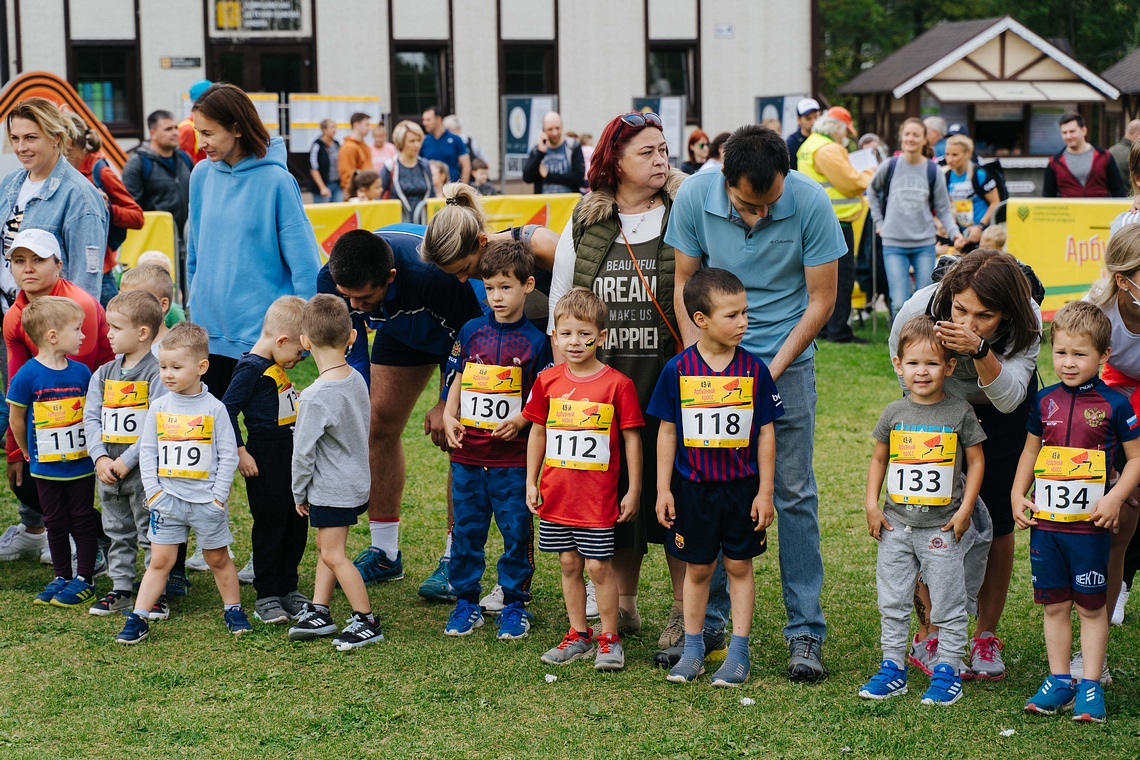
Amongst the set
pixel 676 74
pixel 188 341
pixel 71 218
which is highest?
pixel 676 74

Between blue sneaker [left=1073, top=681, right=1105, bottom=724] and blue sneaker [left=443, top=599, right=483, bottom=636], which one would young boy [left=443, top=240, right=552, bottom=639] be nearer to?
blue sneaker [left=443, top=599, right=483, bottom=636]

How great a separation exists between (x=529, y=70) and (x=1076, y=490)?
20991 mm

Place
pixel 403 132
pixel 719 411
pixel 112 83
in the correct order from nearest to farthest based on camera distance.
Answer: pixel 719 411 < pixel 403 132 < pixel 112 83

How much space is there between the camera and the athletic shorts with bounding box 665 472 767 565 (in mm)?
4457

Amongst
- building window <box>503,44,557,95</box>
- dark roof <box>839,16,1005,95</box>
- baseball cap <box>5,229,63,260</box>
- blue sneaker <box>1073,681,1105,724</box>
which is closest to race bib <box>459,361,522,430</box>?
baseball cap <box>5,229,63,260</box>

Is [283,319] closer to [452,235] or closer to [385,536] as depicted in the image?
[452,235]

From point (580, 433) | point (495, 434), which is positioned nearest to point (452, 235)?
point (495, 434)

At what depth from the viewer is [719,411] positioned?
4.38 meters

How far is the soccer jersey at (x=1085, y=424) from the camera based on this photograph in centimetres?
411

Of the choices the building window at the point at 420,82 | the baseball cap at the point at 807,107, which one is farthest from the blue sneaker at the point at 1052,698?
the building window at the point at 420,82

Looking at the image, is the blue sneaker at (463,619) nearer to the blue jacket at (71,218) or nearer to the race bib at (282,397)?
the race bib at (282,397)

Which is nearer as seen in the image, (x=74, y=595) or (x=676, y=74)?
(x=74, y=595)

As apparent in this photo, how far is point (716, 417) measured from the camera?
14.4ft

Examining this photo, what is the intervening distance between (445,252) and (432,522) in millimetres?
2334
